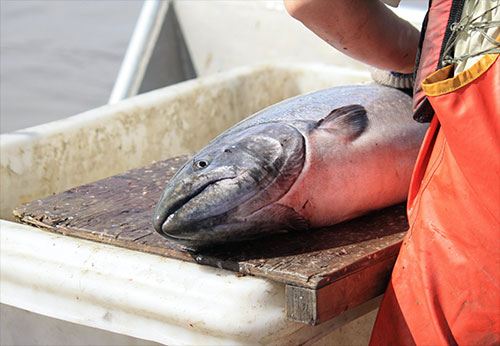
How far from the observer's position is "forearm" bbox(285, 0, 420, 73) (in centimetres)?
212

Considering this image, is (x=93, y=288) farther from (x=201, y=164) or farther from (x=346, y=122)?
(x=346, y=122)

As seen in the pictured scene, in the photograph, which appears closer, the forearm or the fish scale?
the fish scale

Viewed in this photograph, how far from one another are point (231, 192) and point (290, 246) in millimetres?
213

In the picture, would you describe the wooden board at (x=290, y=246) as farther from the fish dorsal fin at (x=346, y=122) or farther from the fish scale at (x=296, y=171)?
the fish dorsal fin at (x=346, y=122)

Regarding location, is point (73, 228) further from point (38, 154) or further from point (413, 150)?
point (413, 150)

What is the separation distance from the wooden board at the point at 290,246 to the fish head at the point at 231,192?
0.23 ft

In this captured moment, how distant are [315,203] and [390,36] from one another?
56cm

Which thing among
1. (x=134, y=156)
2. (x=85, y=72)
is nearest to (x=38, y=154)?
(x=134, y=156)

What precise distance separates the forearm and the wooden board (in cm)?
45

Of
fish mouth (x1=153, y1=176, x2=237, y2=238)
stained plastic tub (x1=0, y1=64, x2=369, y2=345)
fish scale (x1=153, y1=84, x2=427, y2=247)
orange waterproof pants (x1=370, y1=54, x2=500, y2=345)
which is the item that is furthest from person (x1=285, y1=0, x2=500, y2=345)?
fish mouth (x1=153, y1=176, x2=237, y2=238)

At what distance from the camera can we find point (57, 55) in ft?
35.6

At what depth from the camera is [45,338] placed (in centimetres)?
237

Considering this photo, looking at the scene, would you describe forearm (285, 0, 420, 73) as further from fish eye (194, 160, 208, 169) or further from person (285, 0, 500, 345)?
fish eye (194, 160, 208, 169)

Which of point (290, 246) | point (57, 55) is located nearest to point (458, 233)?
point (290, 246)
